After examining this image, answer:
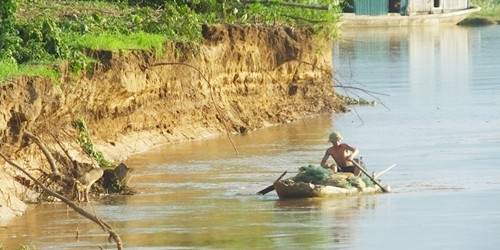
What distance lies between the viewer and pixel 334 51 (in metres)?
58.7

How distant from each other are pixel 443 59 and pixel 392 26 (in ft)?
83.8

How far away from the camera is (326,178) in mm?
20156

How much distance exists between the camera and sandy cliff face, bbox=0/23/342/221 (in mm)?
20359

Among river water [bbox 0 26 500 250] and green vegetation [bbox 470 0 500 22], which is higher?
river water [bbox 0 26 500 250]

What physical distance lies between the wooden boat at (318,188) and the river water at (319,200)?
20cm

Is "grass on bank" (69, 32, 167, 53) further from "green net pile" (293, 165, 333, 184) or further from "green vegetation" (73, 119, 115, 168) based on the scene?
"green net pile" (293, 165, 333, 184)

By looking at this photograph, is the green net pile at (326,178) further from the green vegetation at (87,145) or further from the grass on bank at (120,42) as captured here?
the grass on bank at (120,42)

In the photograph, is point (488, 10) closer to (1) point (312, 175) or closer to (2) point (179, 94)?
(2) point (179, 94)

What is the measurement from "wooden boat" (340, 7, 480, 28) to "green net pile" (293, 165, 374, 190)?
54185 millimetres

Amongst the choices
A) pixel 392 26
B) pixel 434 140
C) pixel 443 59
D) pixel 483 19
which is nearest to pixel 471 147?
pixel 434 140

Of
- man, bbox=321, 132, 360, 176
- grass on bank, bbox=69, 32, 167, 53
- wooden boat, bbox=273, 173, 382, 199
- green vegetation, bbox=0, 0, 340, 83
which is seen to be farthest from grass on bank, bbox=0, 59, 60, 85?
man, bbox=321, 132, 360, 176

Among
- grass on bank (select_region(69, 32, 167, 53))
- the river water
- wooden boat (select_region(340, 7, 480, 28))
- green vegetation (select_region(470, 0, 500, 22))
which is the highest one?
grass on bank (select_region(69, 32, 167, 53))

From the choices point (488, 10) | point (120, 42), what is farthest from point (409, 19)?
point (120, 42)

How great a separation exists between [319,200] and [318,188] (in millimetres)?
189
